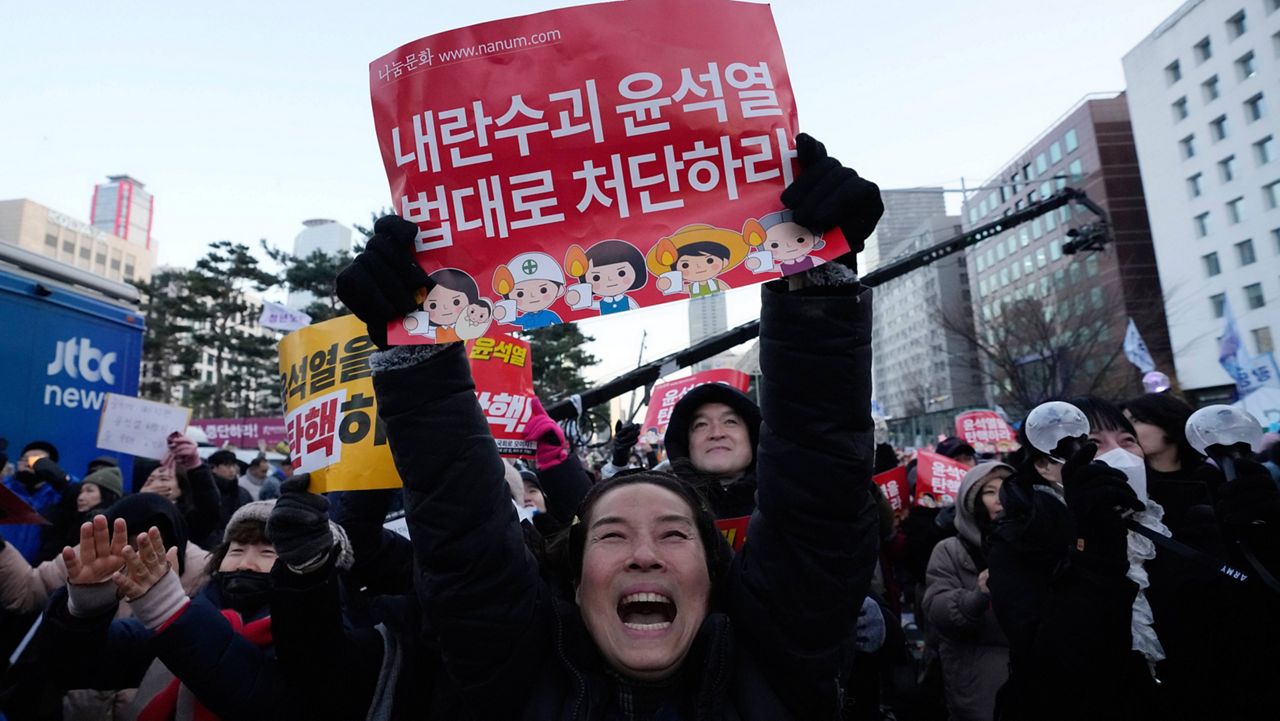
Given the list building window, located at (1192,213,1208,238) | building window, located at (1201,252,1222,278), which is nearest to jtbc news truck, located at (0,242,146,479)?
building window, located at (1201,252,1222,278)

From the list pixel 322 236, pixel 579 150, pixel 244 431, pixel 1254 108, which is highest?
pixel 322 236

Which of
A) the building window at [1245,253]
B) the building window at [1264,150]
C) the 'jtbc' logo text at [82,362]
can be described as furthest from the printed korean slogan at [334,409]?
the building window at [1264,150]

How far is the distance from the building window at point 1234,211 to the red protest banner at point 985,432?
117 ft

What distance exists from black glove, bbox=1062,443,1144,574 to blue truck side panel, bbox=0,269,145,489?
6.56 metres

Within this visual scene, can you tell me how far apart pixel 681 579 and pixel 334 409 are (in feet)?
5.39

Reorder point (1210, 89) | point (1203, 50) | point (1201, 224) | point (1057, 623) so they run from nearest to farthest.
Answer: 1. point (1057, 623)
2. point (1210, 89)
3. point (1201, 224)
4. point (1203, 50)

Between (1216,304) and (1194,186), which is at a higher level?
(1194,186)

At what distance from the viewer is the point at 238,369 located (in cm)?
3781

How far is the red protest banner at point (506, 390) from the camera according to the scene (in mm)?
4387

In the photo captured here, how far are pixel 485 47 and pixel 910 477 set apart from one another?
706cm

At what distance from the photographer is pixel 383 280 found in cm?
166

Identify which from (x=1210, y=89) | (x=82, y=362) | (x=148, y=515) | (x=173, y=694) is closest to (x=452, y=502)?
(x=173, y=694)

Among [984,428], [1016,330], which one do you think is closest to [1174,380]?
[1016,330]

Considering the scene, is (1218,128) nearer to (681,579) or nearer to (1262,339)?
(1262,339)
